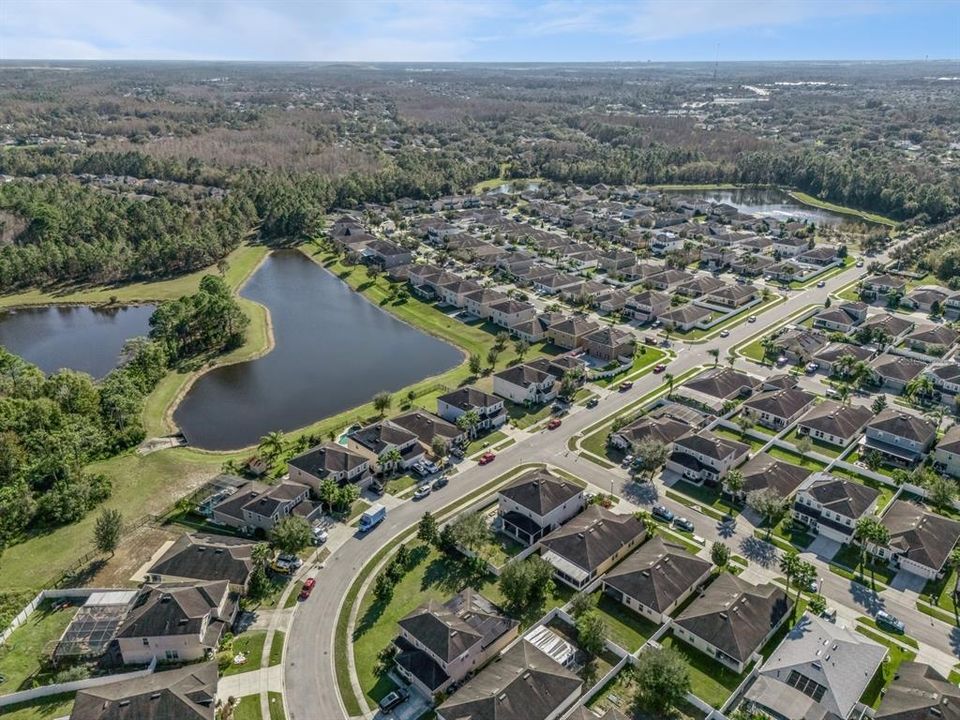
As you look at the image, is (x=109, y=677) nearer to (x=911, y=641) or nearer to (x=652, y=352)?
(x=911, y=641)

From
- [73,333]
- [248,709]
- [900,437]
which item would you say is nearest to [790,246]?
[900,437]

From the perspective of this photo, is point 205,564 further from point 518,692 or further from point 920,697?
point 920,697

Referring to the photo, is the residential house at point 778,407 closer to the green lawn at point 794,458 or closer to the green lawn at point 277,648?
the green lawn at point 794,458

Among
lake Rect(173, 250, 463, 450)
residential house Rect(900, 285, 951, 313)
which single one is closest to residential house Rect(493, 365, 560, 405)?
lake Rect(173, 250, 463, 450)

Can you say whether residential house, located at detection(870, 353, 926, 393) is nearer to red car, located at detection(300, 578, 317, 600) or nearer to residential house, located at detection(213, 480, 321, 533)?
residential house, located at detection(213, 480, 321, 533)

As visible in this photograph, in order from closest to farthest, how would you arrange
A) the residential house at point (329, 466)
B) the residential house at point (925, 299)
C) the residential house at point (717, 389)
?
the residential house at point (329, 466) → the residential house at point (717, 389) → the residential house at point (925, 299)

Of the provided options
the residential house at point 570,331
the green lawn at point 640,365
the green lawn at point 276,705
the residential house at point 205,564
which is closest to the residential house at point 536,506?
the residential house at point 205,564
